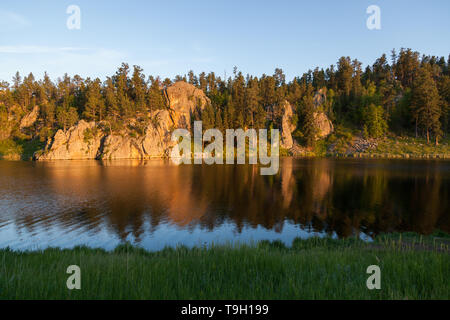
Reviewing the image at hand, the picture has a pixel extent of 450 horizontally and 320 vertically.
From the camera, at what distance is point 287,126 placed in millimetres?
116125

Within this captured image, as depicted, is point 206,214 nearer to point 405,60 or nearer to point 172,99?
point 172,99

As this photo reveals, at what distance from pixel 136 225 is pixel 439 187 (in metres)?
40.3

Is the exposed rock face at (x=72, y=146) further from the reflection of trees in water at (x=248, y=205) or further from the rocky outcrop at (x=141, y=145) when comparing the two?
the reflection of trees in water at (x=248, y=205)

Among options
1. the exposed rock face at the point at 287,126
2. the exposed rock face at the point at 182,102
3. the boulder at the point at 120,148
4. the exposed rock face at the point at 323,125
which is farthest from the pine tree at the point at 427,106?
the boulder at the point at 120,148

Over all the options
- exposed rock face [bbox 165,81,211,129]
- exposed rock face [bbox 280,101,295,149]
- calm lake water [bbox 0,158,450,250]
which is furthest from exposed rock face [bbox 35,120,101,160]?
exposed rock face [bbox 280,101,295,149]

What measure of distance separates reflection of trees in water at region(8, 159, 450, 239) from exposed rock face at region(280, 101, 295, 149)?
7225 cm

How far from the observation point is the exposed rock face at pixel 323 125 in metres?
117

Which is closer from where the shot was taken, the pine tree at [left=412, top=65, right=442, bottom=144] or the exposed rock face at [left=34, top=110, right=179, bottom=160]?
the exposed rock face at [left=34, top=110, right=179, bottom=160]

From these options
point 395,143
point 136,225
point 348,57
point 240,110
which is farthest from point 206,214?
point 348,57

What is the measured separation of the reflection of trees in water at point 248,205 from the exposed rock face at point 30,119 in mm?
114583

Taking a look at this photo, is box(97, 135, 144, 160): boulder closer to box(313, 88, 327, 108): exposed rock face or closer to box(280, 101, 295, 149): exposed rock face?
box(280, 101, 295, 149): exposed rock face

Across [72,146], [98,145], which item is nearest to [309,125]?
[98,145]

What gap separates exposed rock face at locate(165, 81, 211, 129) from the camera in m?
124
